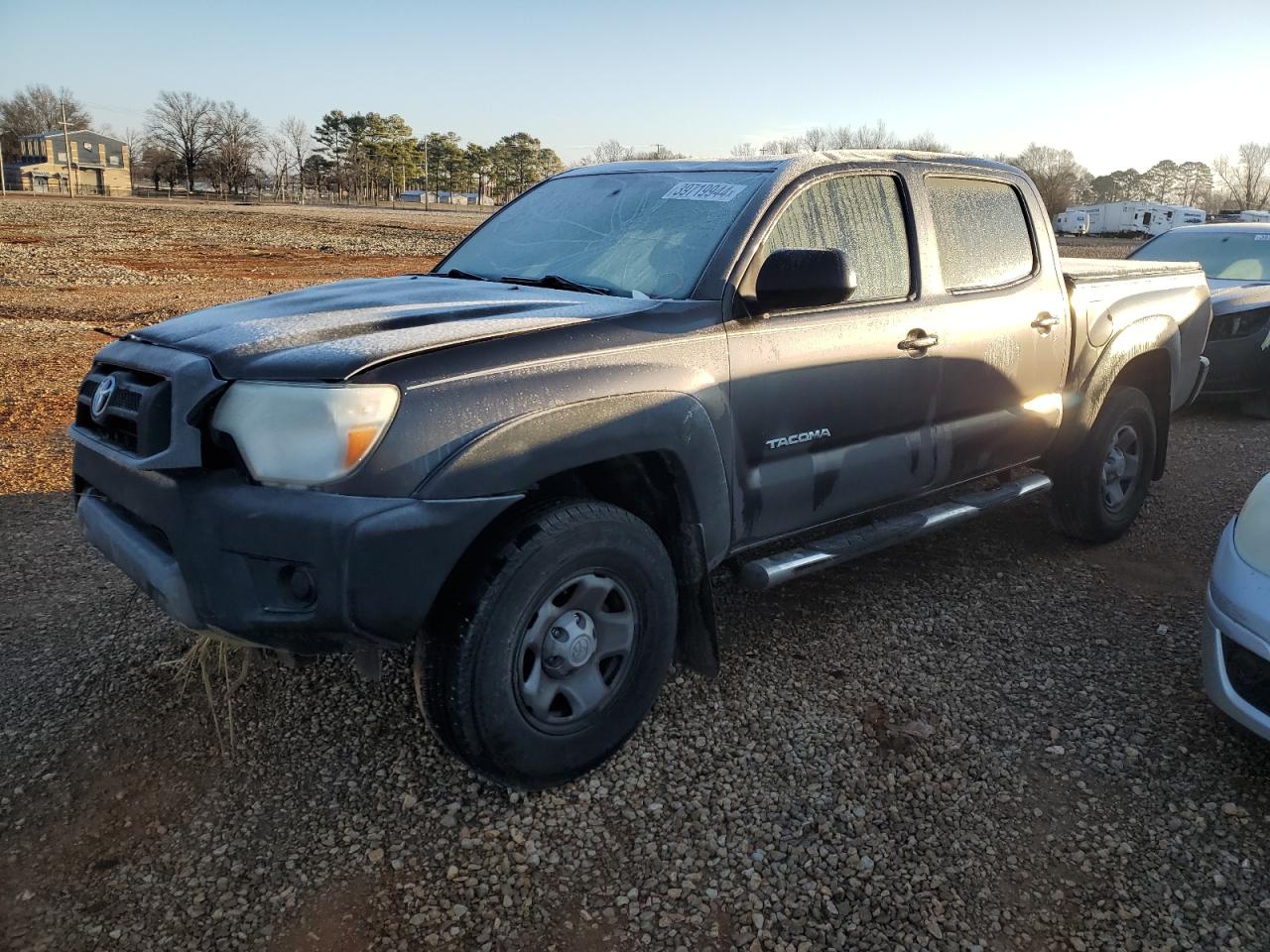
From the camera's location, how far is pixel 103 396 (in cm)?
279

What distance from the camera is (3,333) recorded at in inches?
400

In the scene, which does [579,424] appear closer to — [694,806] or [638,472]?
[638,472]

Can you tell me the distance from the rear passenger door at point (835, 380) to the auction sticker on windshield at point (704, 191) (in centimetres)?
19

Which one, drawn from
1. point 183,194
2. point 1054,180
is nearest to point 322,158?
point 183,194

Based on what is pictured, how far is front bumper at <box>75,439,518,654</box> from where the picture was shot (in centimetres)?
228

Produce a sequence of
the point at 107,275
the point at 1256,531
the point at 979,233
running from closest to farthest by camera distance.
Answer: the point at 1256,531 → the point at 979,233 → the point at 107,275

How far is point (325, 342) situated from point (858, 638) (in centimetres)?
241

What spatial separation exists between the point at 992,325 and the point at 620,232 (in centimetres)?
163

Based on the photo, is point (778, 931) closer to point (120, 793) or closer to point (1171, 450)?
point (120, 793)

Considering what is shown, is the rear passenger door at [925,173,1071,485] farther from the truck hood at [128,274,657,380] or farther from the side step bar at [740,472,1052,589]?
the truck hood at [128,274,657,380]

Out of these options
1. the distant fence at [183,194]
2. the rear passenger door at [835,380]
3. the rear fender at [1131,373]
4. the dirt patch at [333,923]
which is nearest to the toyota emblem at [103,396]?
the dirt patch at [333,923]

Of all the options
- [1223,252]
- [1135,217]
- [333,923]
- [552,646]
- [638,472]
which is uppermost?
[1135,217]

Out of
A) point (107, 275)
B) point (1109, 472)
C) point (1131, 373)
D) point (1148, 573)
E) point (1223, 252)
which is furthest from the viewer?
point (107, 275)

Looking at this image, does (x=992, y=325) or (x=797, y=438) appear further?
(x=992, y=325)
